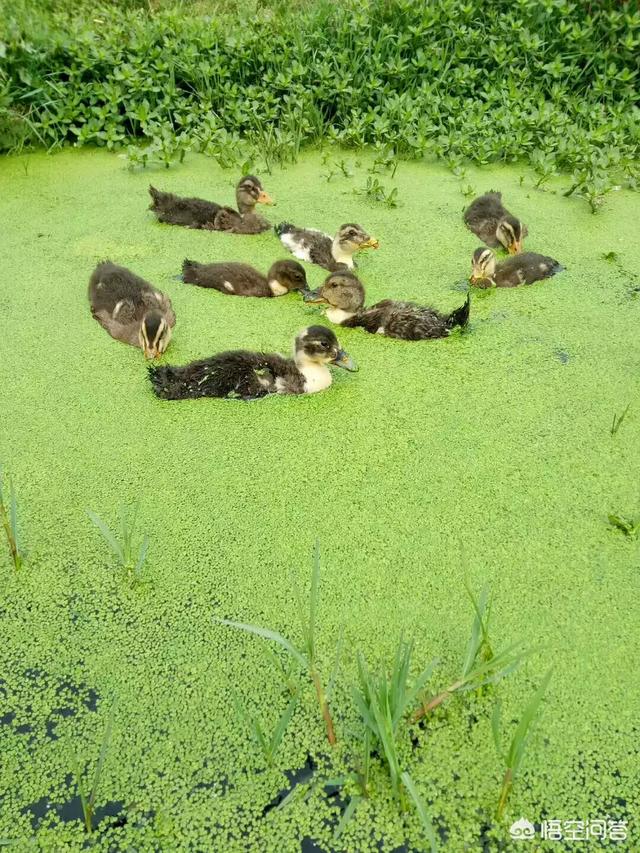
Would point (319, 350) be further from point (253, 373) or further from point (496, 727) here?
point (496, 727)

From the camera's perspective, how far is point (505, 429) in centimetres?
335

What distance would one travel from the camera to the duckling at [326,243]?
4441 mm

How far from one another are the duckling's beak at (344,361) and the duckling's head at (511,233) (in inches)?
61.2

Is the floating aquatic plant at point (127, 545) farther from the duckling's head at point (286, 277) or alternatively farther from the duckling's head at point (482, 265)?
the duckling's head at point (482, 265)

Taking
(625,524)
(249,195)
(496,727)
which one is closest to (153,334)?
(249,195)

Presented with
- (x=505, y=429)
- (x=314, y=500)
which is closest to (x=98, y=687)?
(x=314, y=500)

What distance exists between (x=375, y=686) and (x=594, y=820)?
601 mm

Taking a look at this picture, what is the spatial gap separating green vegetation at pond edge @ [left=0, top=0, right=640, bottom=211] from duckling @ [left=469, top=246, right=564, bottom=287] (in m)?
1.32

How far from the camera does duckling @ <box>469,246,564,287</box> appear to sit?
14.1ft

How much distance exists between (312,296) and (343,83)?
2.39m

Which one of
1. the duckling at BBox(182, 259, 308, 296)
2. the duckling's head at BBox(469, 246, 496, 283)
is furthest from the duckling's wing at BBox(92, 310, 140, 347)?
the duckling's head at BBox(469, 246, 496, 283)

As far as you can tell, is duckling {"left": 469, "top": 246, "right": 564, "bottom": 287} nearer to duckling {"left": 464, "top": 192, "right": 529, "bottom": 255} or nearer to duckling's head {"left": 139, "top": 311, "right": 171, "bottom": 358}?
duckling {"left": 464, "top": 192, "right": 529, "bottom": 255}

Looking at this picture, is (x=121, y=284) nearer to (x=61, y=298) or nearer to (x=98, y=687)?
(x=61, y=298)

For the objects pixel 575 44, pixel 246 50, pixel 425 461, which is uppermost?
pixel 575 44
